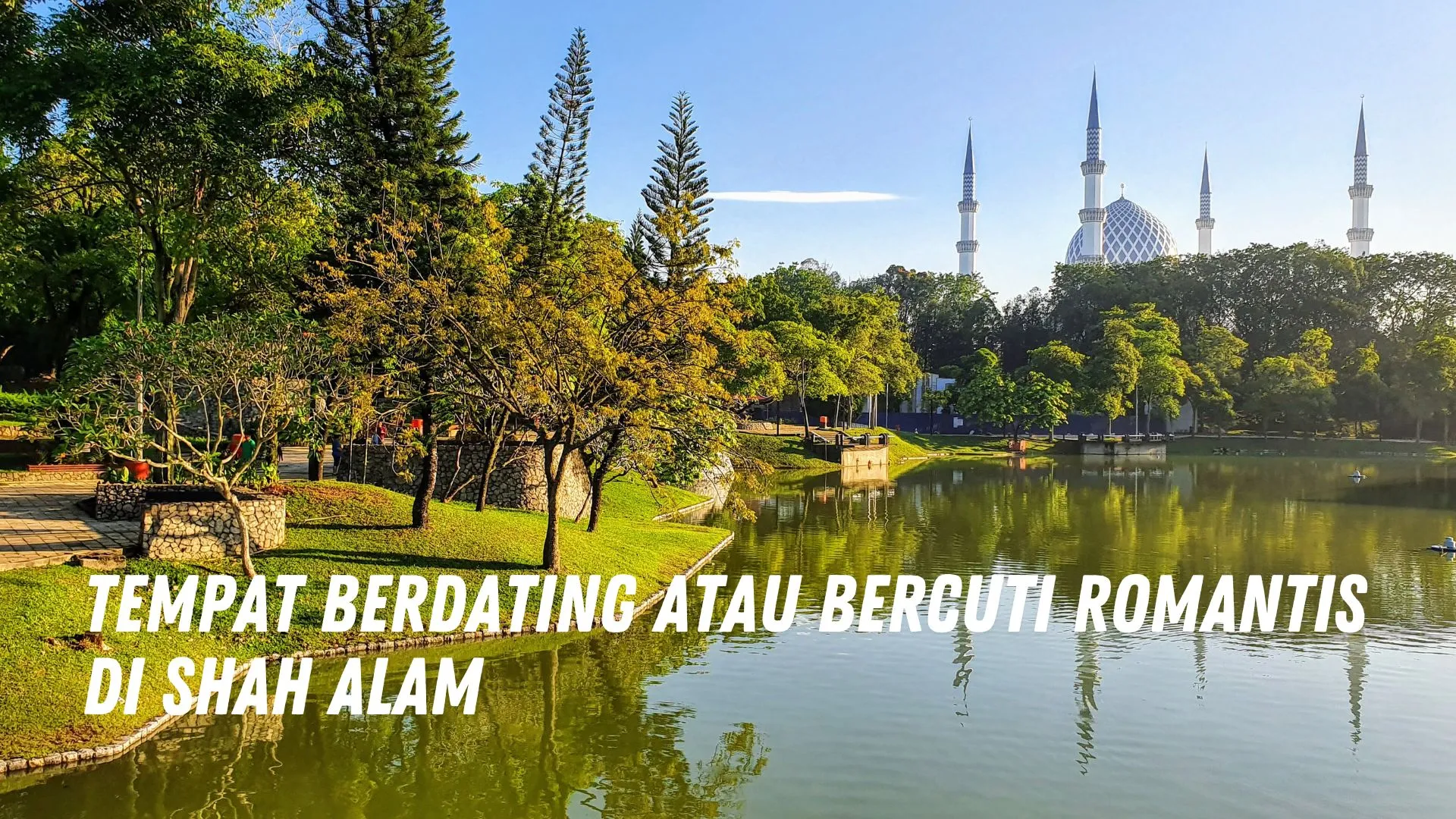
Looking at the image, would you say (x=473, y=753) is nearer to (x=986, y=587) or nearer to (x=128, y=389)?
(x=128, y=389)

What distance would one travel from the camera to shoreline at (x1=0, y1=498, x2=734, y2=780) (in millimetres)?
10898

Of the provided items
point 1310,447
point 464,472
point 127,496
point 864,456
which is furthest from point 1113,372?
point 127,496

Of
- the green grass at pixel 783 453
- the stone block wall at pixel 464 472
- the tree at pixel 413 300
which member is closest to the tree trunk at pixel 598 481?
the stone block wall at pixel 464 472

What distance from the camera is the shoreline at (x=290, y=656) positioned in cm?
1090

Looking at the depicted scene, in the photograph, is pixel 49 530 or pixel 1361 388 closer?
pixel 49 530

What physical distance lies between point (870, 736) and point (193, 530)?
11161 mm

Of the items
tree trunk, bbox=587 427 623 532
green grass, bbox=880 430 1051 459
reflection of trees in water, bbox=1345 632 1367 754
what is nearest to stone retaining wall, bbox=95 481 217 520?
tree trunk, bbox=587 427 623 532

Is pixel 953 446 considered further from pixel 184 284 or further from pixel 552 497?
pixel 184 284

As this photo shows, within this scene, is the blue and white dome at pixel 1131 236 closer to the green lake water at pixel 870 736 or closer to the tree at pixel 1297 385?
the tree at pixel 1297 385

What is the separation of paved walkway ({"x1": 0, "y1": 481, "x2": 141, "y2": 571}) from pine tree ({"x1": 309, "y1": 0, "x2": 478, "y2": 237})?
793cm

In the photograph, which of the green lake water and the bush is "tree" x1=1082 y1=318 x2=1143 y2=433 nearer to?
the green lake water

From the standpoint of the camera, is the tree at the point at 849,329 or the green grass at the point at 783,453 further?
the tree at the point at 849,329

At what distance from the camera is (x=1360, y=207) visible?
11688cm

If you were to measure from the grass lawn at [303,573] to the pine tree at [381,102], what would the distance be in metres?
6.76
